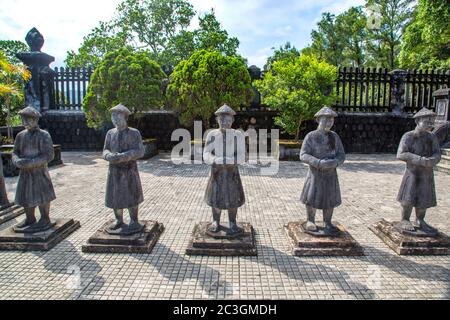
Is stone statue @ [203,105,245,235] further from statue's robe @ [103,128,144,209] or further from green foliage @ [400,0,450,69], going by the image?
green foliage @ [400,0,450,69]

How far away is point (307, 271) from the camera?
13.8ft

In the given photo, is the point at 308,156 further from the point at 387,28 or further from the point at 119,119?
the point at 387,28

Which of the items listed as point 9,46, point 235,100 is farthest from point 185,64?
point 9,46

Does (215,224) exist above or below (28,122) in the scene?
below

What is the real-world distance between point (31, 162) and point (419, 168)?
564 cm

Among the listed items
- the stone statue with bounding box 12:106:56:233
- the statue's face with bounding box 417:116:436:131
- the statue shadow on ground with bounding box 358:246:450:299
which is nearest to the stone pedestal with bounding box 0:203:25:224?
the stone statue with bounding box 12:106:56:233

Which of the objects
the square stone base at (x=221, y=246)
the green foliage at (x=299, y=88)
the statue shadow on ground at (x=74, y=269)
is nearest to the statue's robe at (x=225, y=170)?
the square stone base at (x=221, y=246)

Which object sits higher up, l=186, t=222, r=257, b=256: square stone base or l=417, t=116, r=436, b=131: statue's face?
l=417, t=116, r=436, b=131: statue's face

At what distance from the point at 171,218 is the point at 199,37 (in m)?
17.4

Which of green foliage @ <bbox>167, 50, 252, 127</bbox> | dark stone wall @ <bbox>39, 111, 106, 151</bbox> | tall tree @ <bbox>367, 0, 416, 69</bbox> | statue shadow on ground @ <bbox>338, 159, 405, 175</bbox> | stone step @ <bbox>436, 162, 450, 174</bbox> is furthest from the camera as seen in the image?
tall tree @ <bbox>367, 0, 416, 69</bbox>

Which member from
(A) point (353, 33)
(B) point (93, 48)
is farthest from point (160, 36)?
(A) point (353, 33)

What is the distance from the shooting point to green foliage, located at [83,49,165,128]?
38.5 feet

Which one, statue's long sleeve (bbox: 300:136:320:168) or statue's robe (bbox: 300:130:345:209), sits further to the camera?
statue's robe (bbox: 300:130:345:209)

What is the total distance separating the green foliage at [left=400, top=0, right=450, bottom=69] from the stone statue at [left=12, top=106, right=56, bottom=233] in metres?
15.4
